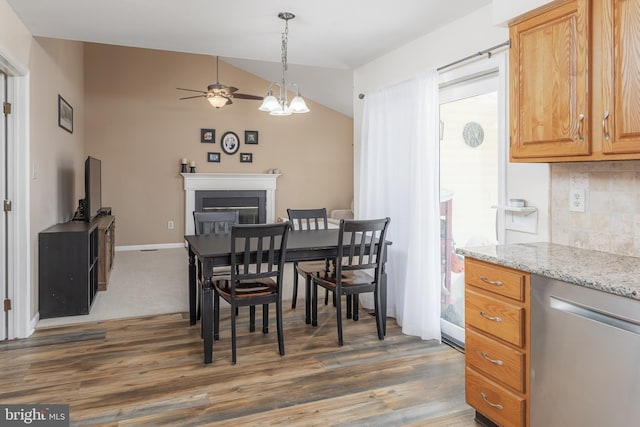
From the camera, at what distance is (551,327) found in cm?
175

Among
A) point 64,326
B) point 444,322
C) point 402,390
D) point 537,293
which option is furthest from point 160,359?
point 537,293

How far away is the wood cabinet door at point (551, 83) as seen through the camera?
193 cm

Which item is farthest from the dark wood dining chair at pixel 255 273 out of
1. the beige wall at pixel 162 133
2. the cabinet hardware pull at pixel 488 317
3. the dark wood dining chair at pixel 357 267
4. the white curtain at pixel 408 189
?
the beige wall at pixel 162 133

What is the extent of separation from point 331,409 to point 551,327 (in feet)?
3.87

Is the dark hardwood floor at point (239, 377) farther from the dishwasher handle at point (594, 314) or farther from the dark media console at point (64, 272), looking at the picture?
the dishwasher handle at point (594, 314)

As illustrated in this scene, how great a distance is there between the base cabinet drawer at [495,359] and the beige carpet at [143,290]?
93.6 inches

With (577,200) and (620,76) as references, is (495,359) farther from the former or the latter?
(620,76)

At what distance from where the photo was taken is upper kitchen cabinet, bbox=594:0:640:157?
1.72 metres

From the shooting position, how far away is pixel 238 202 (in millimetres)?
7988

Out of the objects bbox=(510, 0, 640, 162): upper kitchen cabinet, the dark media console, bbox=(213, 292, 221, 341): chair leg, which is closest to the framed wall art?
the dark media console

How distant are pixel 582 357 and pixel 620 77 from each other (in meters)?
1.11

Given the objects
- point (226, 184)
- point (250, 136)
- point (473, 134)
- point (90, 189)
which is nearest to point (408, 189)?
point (473, 134)

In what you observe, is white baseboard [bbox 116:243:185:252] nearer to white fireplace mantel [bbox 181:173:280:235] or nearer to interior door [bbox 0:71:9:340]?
white fireplace mantel [bbox 181:173:280:235]

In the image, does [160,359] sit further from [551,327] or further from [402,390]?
[551,327]
